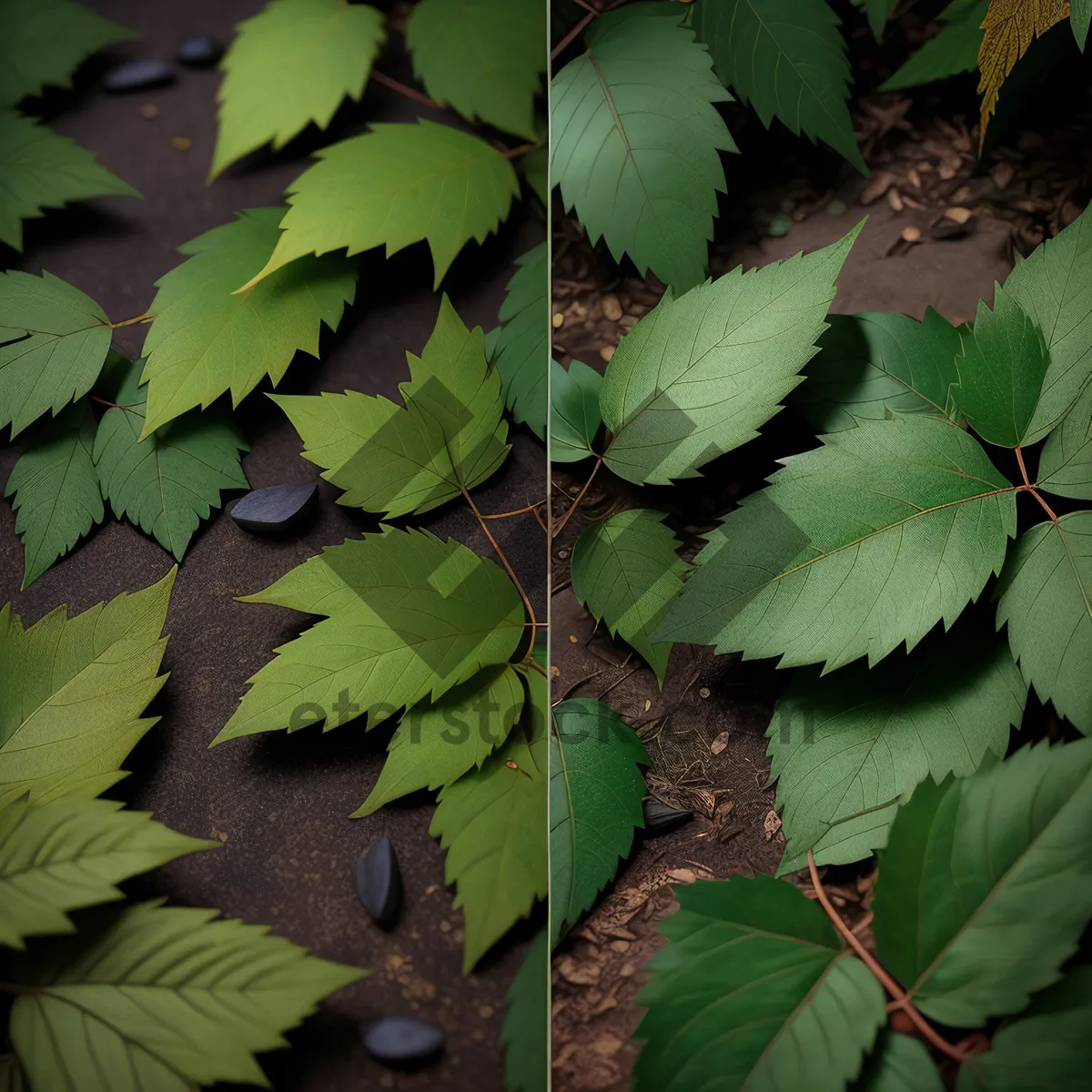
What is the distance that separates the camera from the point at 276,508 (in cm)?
45

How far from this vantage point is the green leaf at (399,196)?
0.47m

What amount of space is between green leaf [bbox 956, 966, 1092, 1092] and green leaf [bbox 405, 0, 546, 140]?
1.53 feet

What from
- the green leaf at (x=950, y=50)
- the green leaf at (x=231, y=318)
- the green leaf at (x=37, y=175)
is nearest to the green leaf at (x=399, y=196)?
the green leaf at (x=231, y=318)

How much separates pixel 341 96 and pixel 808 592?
1.24 feet

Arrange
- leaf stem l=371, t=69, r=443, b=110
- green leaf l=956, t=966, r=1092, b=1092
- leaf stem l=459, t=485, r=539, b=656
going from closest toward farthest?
green leaf l=956, t=966, r=1092, b=1092, leaf stem l=459, t=485, r=539, b=656, leaf stem l=371, t=69, r=443, b=110

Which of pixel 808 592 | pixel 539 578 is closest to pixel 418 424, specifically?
pixel 539 578

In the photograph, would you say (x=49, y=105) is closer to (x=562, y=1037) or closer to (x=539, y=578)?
(x=539, y=578)

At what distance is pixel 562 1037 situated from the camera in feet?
1.27

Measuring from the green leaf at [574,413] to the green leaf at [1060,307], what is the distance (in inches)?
7.6

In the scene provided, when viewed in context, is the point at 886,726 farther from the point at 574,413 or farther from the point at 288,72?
the point at 288,72

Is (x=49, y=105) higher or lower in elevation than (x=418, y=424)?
higher

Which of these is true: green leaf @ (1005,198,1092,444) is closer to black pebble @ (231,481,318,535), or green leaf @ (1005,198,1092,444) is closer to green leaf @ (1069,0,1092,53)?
green leaf @ (1069,0,1092,53)

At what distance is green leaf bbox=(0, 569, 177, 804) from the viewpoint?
15.2 inches

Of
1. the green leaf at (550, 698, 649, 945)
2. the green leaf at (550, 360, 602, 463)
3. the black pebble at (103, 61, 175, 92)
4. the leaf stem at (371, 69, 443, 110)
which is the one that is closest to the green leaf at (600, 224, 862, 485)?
the green leaf at (550, 360, 602, 463)
